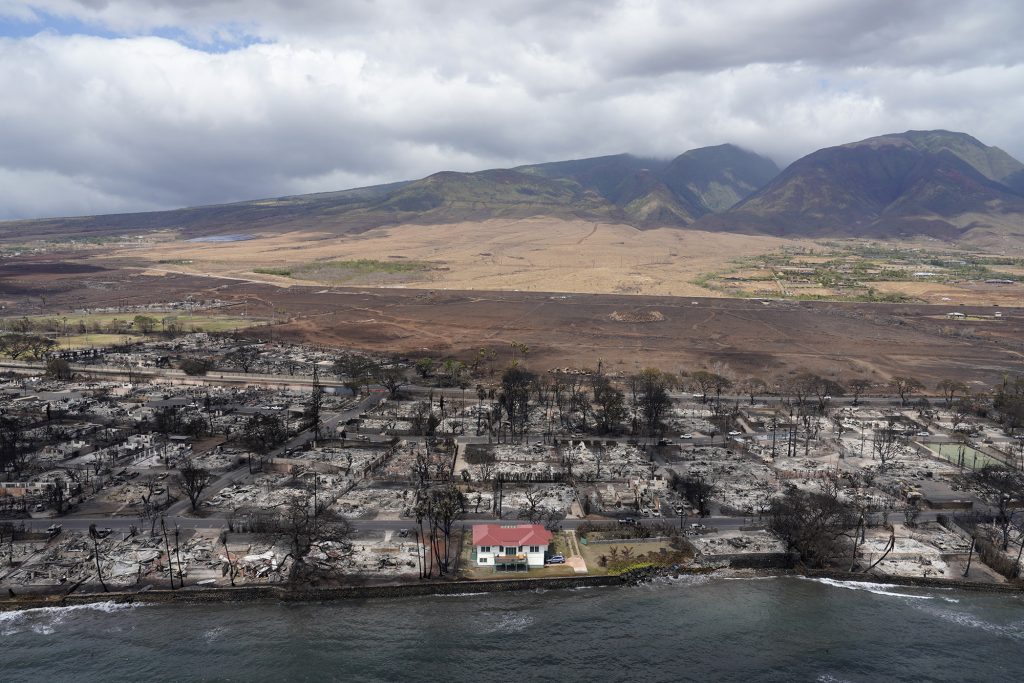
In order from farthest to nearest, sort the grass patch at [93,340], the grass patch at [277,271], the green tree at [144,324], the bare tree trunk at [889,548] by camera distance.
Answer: the grass patch at [277,271] < the green tree at [144,324] < the grass patch at [93,340] < the bare tree trunk at [889,548]

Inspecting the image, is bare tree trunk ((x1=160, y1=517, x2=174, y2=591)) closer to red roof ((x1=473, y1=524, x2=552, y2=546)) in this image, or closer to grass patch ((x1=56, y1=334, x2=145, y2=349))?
red roof ((x1=473, y1=524, x2=552, y2=546))

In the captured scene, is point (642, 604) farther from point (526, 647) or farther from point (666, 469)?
point (666, 469)

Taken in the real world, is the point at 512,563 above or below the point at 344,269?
below

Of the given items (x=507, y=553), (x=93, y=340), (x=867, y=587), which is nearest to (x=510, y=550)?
(x=507, y=553)

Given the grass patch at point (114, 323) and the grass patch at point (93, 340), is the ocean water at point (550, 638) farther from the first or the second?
the grass patch at point (114, 323)

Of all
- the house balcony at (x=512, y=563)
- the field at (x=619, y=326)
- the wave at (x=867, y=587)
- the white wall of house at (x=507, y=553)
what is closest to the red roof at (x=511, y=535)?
the white wall of house at (x=507, y=553)

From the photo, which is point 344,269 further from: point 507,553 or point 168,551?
point 507,553

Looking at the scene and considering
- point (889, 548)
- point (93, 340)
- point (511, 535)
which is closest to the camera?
point (511, 535)
